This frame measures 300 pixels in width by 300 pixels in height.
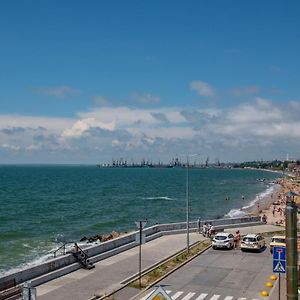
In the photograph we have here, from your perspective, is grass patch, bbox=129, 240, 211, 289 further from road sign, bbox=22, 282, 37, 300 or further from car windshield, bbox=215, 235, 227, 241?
road sign, bbox=22, 282, 37, 300

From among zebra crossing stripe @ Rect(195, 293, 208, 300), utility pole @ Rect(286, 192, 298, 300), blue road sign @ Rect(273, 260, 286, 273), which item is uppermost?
utility pole @ Rect(286, 192, 298, 300)

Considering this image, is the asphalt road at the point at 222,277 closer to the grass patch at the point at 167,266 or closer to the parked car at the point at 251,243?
the parked car at the point at 251,243

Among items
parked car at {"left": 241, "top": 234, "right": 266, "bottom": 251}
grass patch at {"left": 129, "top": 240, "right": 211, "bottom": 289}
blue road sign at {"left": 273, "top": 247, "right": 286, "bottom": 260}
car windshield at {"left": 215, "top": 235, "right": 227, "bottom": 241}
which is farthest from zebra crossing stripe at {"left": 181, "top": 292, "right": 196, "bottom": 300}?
car windshield at {"left": 215, "top": 235, "right": 227, "bottom": 241}

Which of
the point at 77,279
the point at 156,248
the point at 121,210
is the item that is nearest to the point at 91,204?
the point at 121,210

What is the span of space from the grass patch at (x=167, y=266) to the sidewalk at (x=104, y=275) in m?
Answer: 0.79

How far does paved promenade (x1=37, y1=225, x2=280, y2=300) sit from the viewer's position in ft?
70.6

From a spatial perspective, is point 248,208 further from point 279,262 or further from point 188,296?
point 279,262

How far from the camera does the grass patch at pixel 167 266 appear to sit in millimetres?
23375

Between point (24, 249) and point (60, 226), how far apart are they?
59.4 feet

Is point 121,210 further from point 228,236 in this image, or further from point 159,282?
Result: point 159,282

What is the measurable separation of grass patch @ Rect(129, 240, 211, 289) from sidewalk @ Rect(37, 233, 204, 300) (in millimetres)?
792

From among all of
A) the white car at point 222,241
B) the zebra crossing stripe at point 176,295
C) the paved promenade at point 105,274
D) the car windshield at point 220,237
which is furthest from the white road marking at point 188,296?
the car windshield at point 220,237

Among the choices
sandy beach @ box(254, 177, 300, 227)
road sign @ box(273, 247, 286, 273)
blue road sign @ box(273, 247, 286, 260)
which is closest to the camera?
blue road sign @ box(273, 247, 286, 260)

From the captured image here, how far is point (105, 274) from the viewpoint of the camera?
979 inches
